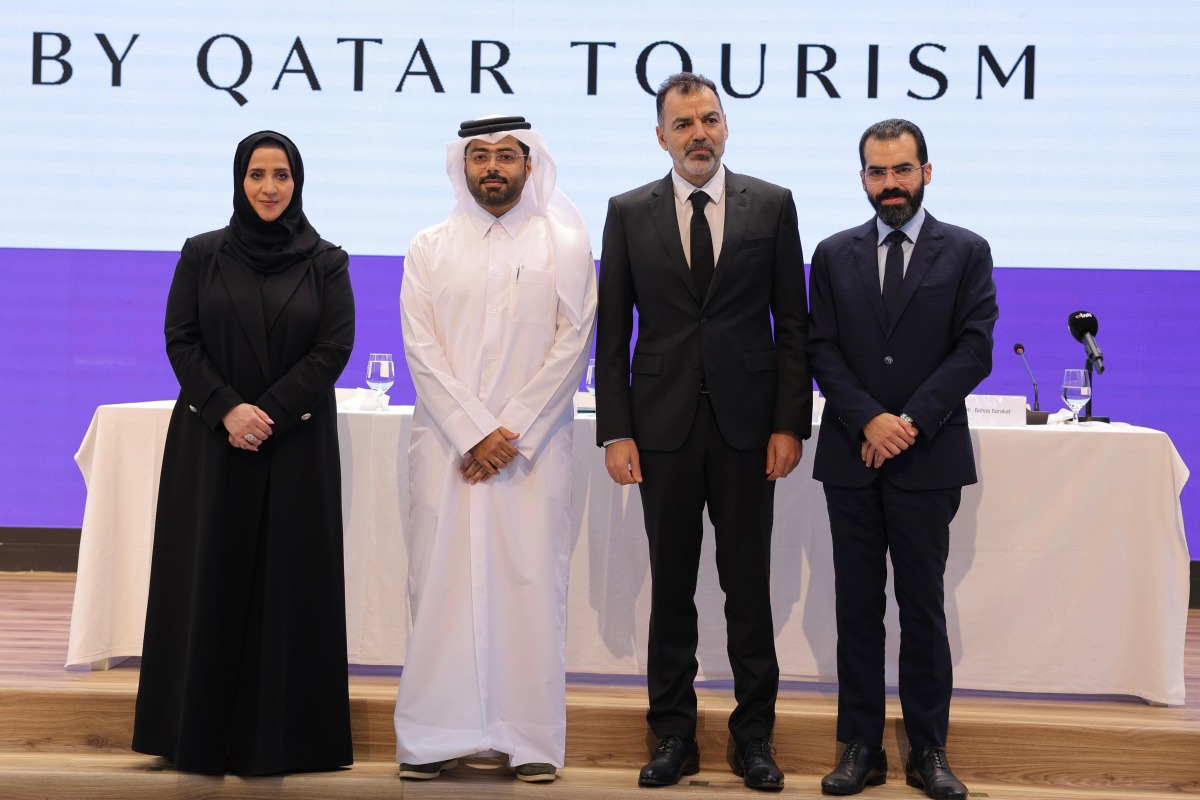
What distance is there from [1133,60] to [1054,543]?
2558mm

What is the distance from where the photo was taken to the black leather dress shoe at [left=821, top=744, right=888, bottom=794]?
3.04 m

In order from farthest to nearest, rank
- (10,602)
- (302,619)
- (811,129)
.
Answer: (811,129), (10,602), (302,619)

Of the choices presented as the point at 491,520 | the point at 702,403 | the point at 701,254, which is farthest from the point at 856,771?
the point at 701,254

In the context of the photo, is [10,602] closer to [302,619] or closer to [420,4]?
A: [302,619]

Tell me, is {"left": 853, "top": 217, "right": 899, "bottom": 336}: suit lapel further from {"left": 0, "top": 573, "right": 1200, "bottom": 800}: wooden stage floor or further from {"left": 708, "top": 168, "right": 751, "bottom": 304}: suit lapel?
{"left": 0, "top": 573, "right": 1200, "bottom": 800}: wooden stage floor

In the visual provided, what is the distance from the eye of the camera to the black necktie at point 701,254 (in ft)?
10.1

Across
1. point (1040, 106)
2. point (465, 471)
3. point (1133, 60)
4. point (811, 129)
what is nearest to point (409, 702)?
point (465, 471)

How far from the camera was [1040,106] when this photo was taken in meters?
5.06

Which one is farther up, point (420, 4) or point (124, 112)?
point (420, 4)

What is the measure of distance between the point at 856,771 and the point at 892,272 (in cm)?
131

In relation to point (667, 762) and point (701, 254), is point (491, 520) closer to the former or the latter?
point (667, 762)

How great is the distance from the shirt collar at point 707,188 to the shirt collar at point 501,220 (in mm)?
446

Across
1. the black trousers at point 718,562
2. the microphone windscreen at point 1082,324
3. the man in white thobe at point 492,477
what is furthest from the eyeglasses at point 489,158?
the microphone windscreen at point 1082,324

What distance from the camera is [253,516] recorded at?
3.14 m
